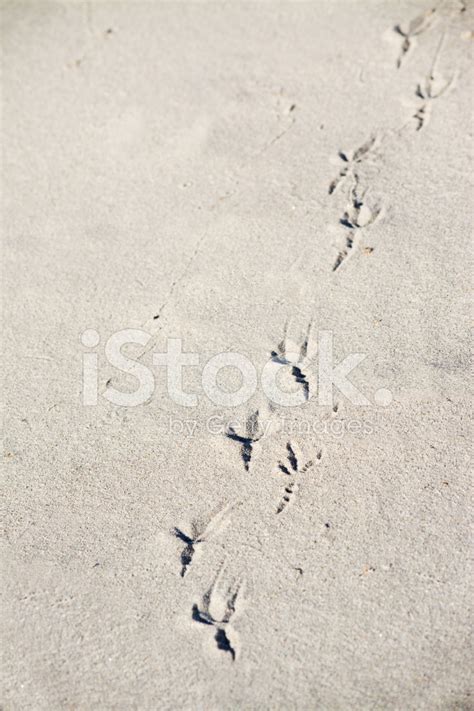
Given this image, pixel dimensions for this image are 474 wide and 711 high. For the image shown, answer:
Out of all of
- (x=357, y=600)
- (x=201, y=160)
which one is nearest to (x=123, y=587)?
(x=357, y=600)

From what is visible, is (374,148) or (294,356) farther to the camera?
(374,148)

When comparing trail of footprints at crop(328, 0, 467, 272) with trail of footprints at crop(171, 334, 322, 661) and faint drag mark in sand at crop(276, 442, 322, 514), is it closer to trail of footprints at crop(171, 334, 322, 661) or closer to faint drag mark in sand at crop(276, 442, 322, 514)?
trail of footprints at crop(171, 334, 322, 661)

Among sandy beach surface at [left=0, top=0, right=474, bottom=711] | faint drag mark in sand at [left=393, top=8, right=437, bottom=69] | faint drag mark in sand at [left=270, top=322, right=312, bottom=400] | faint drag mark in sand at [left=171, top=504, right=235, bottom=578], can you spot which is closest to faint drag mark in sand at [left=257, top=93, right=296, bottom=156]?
sandy beach surface at [left=0, top=0, right=474, bottom=711]

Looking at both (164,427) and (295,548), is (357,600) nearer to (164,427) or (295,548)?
(295,548)

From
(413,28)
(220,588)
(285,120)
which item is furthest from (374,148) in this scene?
(220,588)

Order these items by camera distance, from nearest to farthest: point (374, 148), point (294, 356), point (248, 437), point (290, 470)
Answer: point (290, 470)
point (248, 437)
point (294, 356)
point (374, 148)

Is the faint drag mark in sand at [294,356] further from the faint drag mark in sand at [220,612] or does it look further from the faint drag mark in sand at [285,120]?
the faint drag mark in sand at [285,120]

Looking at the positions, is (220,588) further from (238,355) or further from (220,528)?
(238,355)
